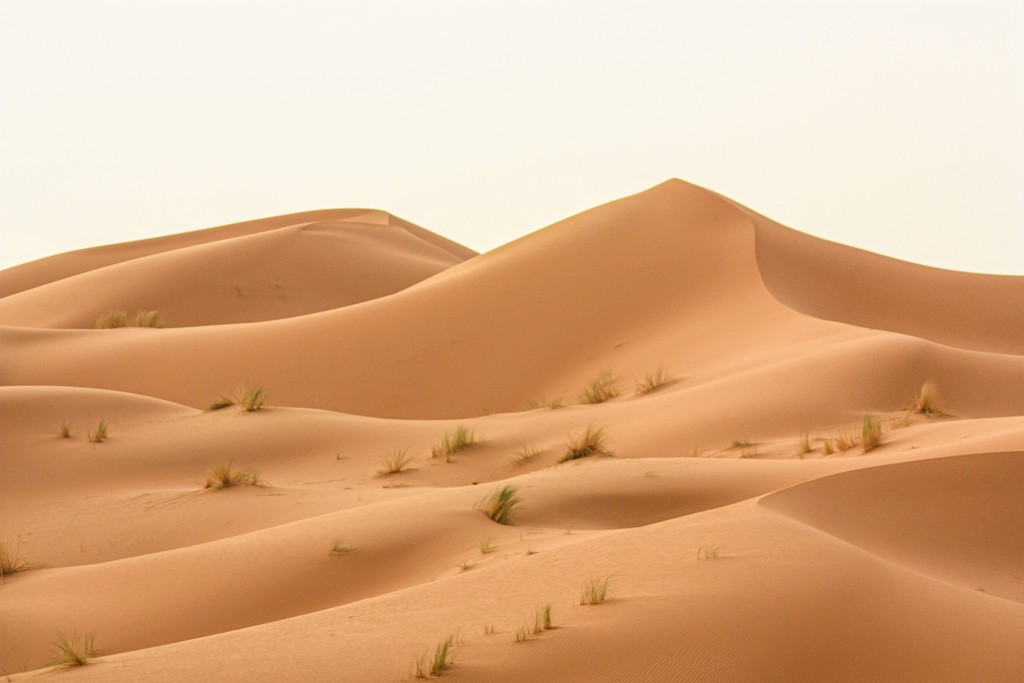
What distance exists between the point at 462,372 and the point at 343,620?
14.3m

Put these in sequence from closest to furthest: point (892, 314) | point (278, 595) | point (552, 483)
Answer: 1. point (278, 595)
2. point (552, 483)
3. point (892, 314)

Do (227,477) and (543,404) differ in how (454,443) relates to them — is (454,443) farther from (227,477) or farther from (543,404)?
(543,404)

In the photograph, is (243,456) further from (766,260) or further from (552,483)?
(766,260)

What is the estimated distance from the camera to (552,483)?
9094 millimetres

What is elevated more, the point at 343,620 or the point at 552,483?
the point at 552,483

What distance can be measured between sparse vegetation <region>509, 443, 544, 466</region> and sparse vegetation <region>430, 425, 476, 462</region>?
58 centimetres

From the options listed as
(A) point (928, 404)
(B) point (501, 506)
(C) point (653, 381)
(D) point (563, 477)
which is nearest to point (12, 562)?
(B) point (501, 506)

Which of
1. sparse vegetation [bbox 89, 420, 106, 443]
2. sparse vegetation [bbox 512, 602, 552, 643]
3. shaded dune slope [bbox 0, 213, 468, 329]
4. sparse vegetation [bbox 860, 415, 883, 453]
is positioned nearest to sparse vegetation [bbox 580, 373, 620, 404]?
sparse vegetation [bbox 860, 415, 883, 453]

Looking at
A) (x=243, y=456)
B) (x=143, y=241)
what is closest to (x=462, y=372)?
(x=243, y=456)

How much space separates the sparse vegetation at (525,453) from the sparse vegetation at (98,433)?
4.48 meters

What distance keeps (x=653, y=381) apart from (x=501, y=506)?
8106mm

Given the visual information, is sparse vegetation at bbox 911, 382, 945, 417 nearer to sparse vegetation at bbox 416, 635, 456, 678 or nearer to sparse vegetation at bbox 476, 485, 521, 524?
sparse vegetation at bbox 476, 485, 521, 524

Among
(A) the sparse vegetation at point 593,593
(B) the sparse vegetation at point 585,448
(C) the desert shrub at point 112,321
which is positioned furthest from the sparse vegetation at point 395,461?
(C) the desert shrub at point 112,321

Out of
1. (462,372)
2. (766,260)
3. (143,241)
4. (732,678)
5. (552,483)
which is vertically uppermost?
(143,241)
